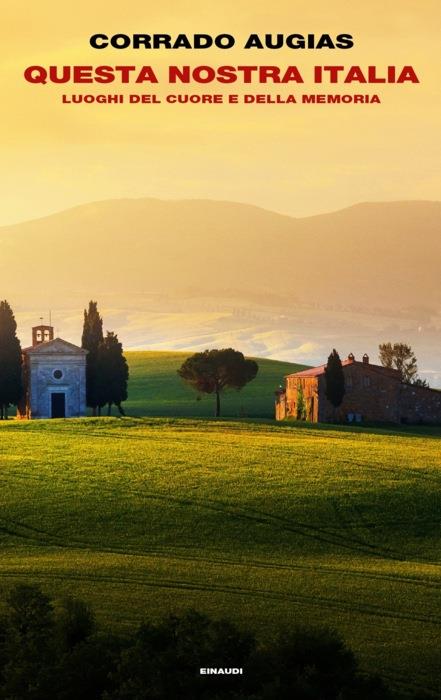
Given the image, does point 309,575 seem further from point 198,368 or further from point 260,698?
point 198,368

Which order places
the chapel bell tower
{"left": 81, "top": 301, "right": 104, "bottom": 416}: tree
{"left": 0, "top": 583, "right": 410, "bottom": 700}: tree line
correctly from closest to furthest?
{"left": 0, "top": 583, "right": 410, "bottom": 700}: tree line, {"left": 81, "top": 301, "right": 104, "bottom": 416}: tree, the chapel bell tower

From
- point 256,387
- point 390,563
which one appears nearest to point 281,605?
point 390,563

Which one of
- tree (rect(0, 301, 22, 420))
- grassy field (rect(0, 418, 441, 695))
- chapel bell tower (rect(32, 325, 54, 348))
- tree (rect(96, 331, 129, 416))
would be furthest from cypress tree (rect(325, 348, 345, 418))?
grassy field (rect(0, 418, 441, 695))

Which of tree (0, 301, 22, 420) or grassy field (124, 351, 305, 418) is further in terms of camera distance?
grassy field (124, 351, 305, 418)

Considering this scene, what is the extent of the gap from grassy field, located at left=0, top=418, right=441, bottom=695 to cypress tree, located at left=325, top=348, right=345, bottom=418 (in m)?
30.4

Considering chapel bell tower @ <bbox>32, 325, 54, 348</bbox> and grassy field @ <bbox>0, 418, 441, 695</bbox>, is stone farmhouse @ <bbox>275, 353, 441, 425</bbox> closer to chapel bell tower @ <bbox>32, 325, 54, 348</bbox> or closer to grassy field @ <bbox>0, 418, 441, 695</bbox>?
chapel bell tower @ <bbox>32, 325, 54, 348</bbox>

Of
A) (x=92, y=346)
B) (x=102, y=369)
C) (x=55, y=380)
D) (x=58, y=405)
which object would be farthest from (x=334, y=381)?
(x=55, y=380)

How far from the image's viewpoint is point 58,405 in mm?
106750

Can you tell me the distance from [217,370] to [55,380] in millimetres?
19864

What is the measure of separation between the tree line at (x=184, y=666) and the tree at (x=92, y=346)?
256 feet

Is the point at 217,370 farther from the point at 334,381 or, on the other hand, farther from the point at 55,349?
the point at 55,349

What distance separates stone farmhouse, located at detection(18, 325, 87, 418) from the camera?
106 meters

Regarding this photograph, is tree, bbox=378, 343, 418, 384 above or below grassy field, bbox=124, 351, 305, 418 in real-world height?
above

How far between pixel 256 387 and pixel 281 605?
114637 mm
